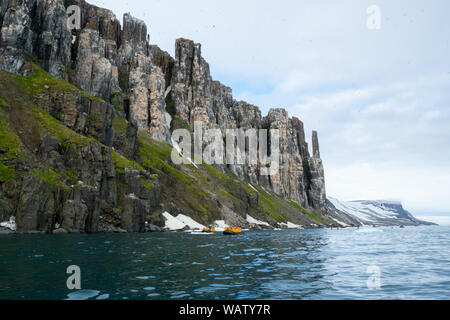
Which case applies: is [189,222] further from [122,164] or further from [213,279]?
[213,279]

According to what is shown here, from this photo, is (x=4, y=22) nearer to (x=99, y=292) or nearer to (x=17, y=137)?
(x=17, y=137)

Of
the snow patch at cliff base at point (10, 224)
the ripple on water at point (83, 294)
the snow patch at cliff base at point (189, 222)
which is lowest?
the snow patch at cliff base at point (189, 222)

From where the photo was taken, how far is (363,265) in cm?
3156

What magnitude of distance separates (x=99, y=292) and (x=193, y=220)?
11192cm

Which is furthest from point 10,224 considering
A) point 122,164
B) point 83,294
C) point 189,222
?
point 189,222

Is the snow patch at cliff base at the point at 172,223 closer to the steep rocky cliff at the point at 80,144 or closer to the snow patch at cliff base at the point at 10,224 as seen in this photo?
the steep rocky cliff at the point at 80,144

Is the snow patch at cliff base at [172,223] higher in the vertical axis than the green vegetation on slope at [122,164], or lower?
lower

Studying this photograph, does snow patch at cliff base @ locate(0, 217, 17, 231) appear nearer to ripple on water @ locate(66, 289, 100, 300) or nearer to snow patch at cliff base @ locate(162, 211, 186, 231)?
snow patch at cliff base @ locate(162, 211, 186, 231)

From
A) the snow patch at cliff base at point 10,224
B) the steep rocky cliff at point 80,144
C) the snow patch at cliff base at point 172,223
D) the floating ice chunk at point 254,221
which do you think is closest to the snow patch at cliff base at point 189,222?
the steep rocky cliff at point 80,144

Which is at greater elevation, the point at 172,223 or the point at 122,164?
the point at 122,164

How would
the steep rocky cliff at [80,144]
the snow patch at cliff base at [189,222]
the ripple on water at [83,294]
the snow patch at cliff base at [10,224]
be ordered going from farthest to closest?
1. the snow patch at cliff base at [189,222]
2. the steep rocky cliff at [80,144]
3. the snow patch at cliff base at [10,224]
4. the ripple on water at [83,294]

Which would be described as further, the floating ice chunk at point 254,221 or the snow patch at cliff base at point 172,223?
the floating ice chunk at point 254,221

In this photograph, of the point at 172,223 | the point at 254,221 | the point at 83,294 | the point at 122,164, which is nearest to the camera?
the point at 83,294

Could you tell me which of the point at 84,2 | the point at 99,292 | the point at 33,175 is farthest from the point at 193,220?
the point at 84,2
